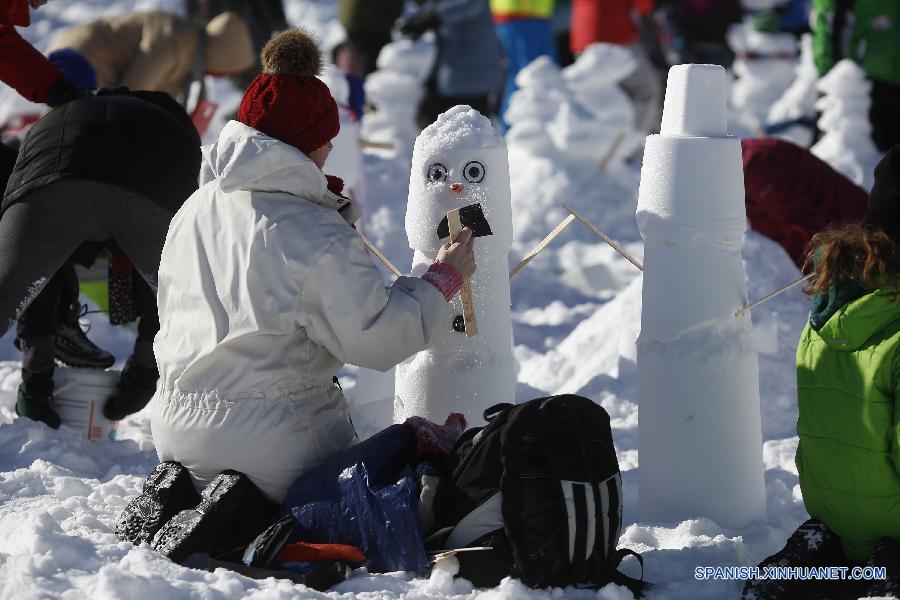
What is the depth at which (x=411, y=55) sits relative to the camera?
1080 centimetres

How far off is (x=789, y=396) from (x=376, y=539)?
97.2 inches

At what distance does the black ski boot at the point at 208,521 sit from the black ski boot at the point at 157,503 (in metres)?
0.07

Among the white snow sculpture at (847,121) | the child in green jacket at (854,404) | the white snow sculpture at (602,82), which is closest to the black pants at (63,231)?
the child in green jacket at (854,404)

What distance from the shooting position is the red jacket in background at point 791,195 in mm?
6605

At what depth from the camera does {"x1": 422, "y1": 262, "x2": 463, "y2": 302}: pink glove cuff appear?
136 inches

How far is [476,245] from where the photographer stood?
4074 mm

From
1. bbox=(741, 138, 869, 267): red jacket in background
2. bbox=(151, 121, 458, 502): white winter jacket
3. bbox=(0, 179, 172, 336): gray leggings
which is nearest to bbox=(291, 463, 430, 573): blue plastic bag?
bbox=(151, 121, 458, 502): white winter jacket

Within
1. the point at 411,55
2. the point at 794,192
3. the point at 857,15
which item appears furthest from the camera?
the point at 411,55

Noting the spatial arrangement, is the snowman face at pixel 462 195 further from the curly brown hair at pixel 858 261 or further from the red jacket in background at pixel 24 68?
the red jacket in background at pixel 24 68

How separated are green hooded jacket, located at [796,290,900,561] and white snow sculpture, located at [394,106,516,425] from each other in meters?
1.13

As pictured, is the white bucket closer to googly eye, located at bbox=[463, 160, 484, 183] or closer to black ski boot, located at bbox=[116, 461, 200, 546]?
black ski boot, located at bbox=[116, 461, 200, 546]

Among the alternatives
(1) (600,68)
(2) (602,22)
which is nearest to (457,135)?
(1) (600,68)

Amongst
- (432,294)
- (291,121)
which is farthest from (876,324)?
(291,121)

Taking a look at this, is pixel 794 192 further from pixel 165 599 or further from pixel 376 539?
pixel 165 599
